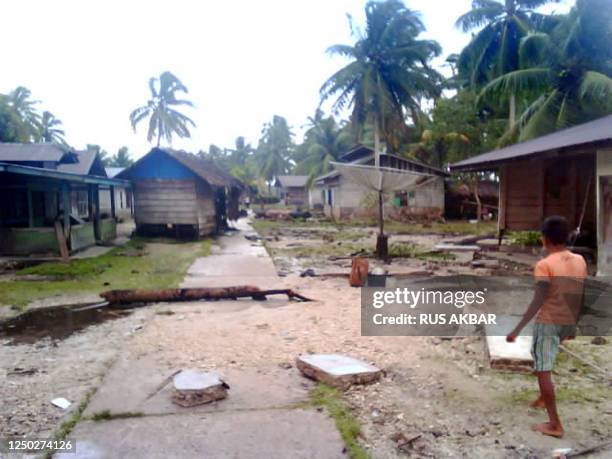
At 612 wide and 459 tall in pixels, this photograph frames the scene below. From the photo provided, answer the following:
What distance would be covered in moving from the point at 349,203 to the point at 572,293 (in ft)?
92.7

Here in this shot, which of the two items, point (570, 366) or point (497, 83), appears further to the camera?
point (497, 83)

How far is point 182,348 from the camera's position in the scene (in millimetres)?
5855

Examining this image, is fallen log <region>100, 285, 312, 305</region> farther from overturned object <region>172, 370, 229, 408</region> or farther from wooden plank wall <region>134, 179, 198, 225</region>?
wooden plank wall <region>134, 179, 198, 225</region>

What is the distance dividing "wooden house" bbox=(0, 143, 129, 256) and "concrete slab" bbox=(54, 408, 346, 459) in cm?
975

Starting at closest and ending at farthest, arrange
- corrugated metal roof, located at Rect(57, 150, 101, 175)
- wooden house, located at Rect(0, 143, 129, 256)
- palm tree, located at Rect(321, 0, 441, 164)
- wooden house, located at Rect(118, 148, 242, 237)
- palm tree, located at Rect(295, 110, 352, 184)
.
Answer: wooden house, located at Rect(0, 143, 129, 256), wooden house, located at Rect(118, 148, 242, 237), corrugated metal roof, located at Rect(57, 150, 101, 175), palm tree, located at Rect(321, 0, 441, 164), palm tree, located at Rect(295, 110, 352, 184)

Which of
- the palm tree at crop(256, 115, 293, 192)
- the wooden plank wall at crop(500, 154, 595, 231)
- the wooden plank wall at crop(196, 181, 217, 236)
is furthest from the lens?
the palm tree at crop(256, 115, 293, 192)

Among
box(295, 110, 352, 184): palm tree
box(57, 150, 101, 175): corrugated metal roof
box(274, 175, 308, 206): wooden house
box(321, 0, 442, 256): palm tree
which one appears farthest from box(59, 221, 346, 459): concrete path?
box(274, 175, 308, 206): wooden house

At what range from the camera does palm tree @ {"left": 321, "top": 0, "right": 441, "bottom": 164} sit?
28.2 metres

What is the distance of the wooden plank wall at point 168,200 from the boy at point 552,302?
53.8 feet

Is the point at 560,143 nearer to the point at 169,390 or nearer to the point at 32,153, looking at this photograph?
the point at 169,390

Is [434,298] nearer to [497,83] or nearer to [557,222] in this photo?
[557,222]

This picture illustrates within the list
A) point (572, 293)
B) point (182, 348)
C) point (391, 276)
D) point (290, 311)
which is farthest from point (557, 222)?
point (391, 276)

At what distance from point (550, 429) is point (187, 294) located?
637 cm

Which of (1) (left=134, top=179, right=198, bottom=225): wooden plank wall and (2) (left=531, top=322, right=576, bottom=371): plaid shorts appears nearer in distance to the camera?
(2) (left=531, top=322, right=576, bottom=371): plaid shorts
